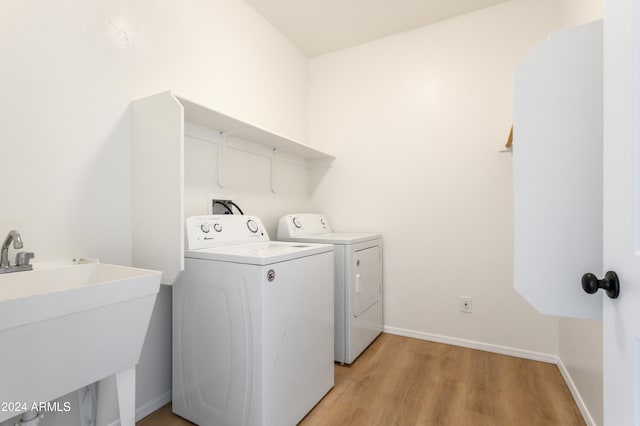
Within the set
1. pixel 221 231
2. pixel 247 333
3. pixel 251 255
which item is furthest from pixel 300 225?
pixel 247 333

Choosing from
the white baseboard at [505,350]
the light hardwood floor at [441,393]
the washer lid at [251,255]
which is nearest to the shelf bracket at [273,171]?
the washer lid at [251,255]

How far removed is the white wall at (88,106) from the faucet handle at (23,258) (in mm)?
120

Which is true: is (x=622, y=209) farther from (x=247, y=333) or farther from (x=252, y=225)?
(x=252, y=225)

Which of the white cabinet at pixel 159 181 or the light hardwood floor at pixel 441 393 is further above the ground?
the white cabinet at pixel 159 181

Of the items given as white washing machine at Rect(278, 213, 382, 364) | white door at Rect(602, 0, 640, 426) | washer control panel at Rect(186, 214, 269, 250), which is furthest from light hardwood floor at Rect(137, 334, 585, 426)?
white door at Rect(602, 0, 640, 426)

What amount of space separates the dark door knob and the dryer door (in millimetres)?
1440

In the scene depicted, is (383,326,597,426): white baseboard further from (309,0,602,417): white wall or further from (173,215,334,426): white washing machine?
(173,215,334,426): white washing machine

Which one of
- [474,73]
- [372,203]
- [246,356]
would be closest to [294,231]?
[372,203]

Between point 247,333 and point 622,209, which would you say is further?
point 247,333

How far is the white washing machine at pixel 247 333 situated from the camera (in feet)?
4.16

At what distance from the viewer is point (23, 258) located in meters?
1.05

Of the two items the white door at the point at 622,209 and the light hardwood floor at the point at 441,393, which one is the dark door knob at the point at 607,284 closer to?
the white door at the point at 622,209

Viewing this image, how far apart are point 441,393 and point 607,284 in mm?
1371

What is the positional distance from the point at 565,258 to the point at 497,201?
1.55 meters
